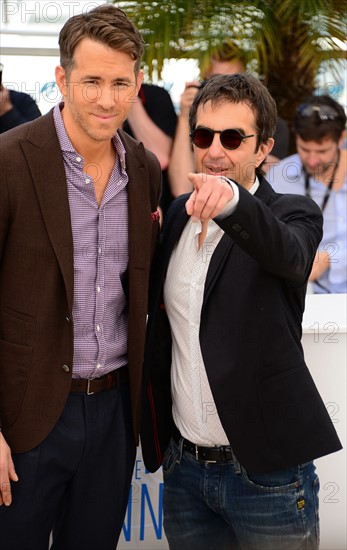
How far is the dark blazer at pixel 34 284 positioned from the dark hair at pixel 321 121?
9.33ft

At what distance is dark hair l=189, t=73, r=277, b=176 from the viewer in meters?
2.24

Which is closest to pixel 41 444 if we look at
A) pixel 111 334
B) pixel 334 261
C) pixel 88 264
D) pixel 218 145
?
pixel 111 334

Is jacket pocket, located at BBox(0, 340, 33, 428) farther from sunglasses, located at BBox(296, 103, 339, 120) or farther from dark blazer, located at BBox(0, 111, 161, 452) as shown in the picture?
sunglasses, located at BBox(296, 103, 339, 120)

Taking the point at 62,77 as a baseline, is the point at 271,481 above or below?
below

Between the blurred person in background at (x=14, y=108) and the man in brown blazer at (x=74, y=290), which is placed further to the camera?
the blurred person in background at (x=14, y=108)

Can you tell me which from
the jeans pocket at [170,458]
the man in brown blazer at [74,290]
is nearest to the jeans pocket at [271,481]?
the jeans pocket at [170,458]

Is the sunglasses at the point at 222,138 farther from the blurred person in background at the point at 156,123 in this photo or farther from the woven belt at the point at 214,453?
the blurred person in background at the point at 156,123

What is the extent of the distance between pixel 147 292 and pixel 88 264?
221 mm

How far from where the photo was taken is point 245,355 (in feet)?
7.07

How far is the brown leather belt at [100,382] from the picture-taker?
2.24m

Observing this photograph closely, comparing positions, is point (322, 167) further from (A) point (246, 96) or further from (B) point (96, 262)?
(B) point (96, 262)

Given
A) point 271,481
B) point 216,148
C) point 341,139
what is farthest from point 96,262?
point 341,139

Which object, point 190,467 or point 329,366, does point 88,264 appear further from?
point 329,366

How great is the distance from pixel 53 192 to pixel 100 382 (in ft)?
1.86
